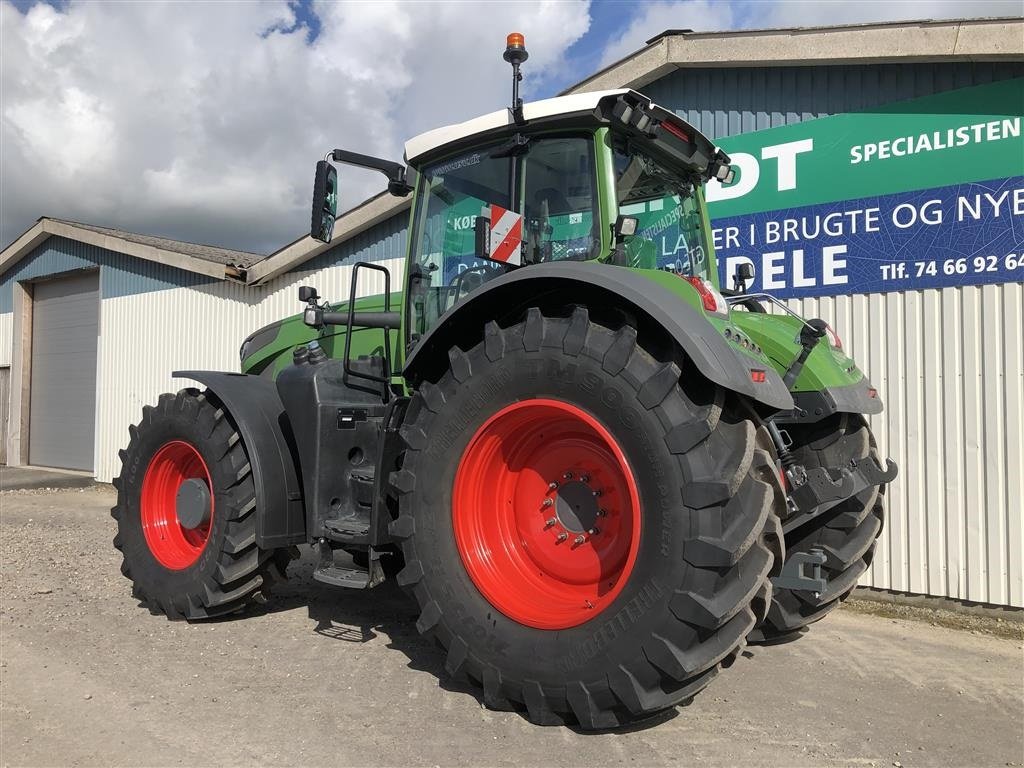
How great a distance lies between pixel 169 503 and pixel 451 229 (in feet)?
8.69

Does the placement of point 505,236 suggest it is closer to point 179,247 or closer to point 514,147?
point 514,147

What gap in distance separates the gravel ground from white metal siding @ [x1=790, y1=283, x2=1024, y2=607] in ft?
Answer: 1.50

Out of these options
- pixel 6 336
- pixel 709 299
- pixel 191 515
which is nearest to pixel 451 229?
pixel 709 299

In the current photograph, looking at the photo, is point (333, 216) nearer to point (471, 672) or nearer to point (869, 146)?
point (471, 672)

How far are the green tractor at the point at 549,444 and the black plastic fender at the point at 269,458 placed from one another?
14 mm


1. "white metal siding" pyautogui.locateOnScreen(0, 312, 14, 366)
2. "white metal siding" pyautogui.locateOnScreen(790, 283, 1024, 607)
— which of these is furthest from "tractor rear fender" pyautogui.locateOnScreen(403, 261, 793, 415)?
"white metal siding" pyautogui.locateOnScreen(0, 312, 14, 366)

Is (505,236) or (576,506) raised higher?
(505,236)

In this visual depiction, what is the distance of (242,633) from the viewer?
4348 mm

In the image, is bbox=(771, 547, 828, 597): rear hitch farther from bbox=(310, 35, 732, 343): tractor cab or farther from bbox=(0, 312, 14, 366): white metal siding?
bbox=(0, 312, 14, 366): white metal siding

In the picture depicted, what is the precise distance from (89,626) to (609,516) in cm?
323

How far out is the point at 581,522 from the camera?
130 inches

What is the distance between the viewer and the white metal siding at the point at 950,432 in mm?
5121

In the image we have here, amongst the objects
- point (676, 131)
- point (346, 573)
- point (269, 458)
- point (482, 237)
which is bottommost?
point (346, 573)

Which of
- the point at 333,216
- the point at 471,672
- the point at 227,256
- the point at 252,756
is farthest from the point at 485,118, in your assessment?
the point at 227,256
